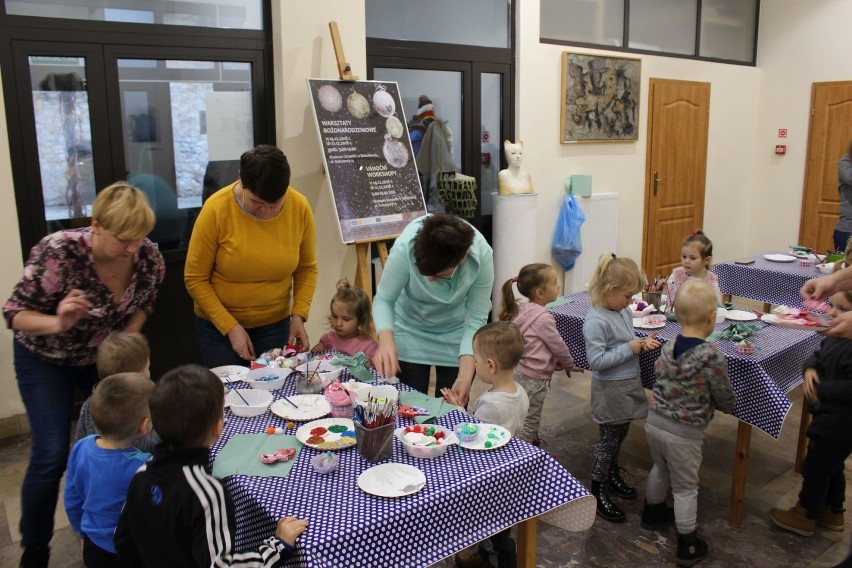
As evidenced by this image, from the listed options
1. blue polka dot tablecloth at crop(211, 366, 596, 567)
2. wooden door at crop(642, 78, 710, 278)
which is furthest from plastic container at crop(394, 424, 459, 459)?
wooden door at crop(642, 78, 710, 278)

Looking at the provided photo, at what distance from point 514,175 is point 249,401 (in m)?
3.44

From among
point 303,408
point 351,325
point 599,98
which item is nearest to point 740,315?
point 351,325

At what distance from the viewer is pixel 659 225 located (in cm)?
670

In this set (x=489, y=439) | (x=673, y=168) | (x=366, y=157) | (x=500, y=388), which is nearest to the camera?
(x=489, y=439)

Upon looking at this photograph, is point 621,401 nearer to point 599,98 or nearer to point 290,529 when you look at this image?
point 290,529

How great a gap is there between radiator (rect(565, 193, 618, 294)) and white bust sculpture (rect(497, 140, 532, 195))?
0.84 meters

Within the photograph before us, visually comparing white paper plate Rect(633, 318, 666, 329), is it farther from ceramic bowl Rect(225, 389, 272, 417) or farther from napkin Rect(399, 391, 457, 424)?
ceramic bowl Rect(225, 389, 272, 417)

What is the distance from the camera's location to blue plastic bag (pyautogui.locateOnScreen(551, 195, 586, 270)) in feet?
18.7

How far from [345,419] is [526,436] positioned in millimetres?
1033

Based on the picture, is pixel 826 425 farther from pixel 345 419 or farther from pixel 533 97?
pixel 533 97

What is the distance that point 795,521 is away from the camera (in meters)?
2.75

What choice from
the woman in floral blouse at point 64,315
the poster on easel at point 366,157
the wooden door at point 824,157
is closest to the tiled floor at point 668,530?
the woman in floral blouse at point 64,315

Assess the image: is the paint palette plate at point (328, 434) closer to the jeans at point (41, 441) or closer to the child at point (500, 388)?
the child at point (500, 388)

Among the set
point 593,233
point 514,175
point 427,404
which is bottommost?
point 427,404
